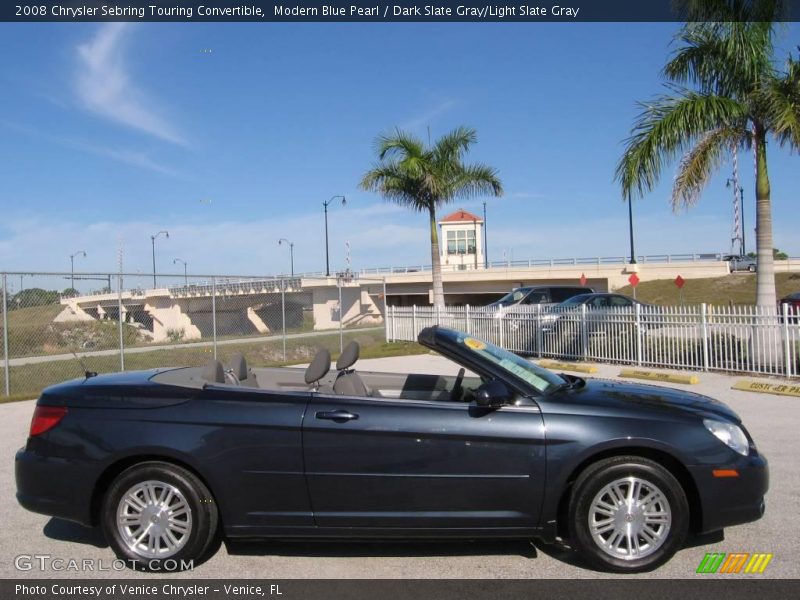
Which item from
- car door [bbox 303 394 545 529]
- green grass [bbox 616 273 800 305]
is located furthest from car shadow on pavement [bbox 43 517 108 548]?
green grass [bbox 616 273 800 305]

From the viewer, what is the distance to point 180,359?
1580 centimetres

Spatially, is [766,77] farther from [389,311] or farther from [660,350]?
[389,311]

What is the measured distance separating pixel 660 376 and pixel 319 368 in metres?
8.84

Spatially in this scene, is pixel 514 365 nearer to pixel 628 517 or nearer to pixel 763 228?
pixel 628 517

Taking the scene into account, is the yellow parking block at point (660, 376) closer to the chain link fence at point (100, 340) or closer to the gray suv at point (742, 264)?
the chain link fence at point (100, 340)

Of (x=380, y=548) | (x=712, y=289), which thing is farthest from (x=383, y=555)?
(x=712, y=289)

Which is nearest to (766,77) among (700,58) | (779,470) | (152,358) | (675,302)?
(700,58)

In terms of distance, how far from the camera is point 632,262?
48.9 meters

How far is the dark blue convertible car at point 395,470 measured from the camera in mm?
3932

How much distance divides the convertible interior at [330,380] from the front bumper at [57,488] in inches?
29.1

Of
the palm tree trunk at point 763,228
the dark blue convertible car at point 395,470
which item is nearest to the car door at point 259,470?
the dark blue convertible car at point 395,470

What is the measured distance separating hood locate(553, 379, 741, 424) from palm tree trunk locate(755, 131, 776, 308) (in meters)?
9.30

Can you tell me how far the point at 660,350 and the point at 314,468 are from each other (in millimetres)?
11393

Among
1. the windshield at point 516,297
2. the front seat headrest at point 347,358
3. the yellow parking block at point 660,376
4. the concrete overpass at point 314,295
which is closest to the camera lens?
the front seat headrest at point 347,358
